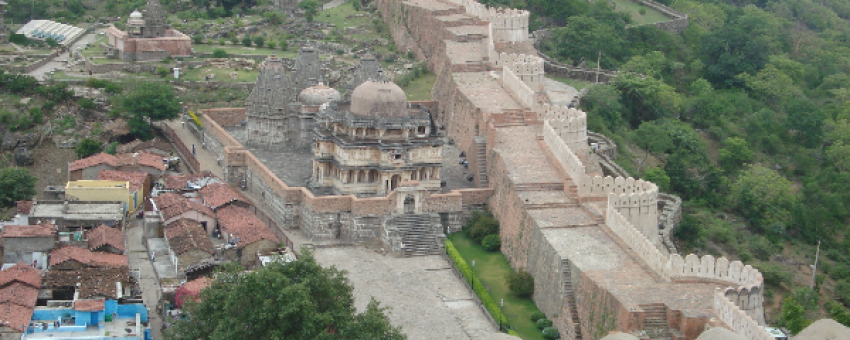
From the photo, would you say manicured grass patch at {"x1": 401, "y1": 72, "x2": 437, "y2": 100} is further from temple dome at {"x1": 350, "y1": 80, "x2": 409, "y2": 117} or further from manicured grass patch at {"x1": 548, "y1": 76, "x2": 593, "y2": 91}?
temple dome at {"x1": 350, "y1": 80, "x2": 409, "y2": 117}

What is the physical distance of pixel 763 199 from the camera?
5753 cm

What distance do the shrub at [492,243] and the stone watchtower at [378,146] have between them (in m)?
3.22

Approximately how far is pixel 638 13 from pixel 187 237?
4424 centimetres

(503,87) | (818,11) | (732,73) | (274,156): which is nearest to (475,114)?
(503,87)

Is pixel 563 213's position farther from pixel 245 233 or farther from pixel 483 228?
pixel 245 233

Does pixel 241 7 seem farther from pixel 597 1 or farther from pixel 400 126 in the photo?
pixel 400 126

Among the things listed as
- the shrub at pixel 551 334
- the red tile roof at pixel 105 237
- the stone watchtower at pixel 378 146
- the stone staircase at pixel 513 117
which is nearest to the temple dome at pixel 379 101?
the stone watchtower at pixel 378 146

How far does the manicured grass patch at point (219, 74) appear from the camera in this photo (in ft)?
212

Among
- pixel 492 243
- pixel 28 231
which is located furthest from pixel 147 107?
pixel 492 243

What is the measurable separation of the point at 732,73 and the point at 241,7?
90.4 feet

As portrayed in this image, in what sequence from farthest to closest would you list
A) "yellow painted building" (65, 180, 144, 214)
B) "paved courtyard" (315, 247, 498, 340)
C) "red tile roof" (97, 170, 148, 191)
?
1. "red tile roof" (97, 170, 148, 191)
2. "yellow painted building" (65, 180, 144, 214)
3. "paved courtyard" (315, 247, 498, 340)

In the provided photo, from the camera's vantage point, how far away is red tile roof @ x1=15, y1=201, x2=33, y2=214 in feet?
154

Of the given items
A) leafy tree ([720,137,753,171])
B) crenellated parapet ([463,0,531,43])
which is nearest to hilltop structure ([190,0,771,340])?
crenellated parapet ([463,0,531,43])

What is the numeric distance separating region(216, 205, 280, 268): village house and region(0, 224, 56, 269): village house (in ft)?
18.3
